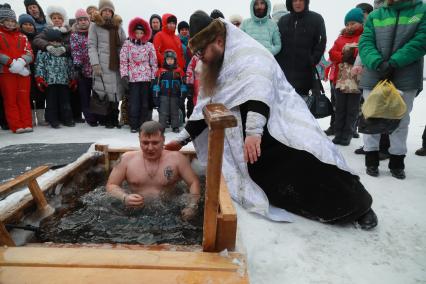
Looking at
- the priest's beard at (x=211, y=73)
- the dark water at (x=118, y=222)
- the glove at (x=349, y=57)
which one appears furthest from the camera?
the glove at (x=349, y=57)

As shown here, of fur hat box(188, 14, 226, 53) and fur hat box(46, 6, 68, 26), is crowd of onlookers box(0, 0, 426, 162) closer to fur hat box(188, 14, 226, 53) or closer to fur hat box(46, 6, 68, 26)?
fur hat box(46, 6, 68, 26)

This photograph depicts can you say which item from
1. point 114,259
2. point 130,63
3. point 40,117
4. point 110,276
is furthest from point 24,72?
point 110,276

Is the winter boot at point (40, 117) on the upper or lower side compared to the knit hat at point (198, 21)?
lower

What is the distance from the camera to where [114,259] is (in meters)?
1.55

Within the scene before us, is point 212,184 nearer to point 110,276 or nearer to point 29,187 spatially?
point 110,276

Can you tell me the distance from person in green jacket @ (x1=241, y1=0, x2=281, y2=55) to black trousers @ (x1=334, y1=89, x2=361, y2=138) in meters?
1.28

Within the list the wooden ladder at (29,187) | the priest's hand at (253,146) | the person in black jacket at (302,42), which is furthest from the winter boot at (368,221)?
the person in black jacket at (302,42)

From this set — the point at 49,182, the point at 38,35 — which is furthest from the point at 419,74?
the point at 38,35

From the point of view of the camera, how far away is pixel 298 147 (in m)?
2.41

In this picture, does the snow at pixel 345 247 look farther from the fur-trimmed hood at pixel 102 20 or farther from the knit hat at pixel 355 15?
the fur-trimmed hood at pixel 102 20

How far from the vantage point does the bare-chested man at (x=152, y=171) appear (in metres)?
2.80

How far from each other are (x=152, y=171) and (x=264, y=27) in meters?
2.94

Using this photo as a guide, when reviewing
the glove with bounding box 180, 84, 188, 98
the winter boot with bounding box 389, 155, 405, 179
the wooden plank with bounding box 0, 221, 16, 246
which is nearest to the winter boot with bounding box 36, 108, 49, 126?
the glove with bounding box 180, 84, 188, 98

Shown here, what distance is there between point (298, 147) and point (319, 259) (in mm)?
828
